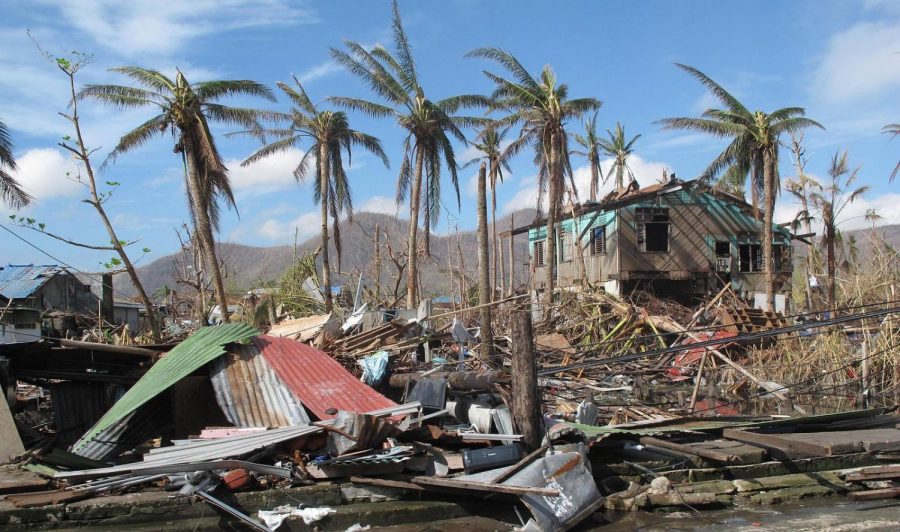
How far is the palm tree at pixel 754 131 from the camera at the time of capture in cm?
2403

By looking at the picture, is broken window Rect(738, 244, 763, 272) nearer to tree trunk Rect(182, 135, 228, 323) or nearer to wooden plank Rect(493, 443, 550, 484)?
tree trunk Rect(182, 135, 228, 323)

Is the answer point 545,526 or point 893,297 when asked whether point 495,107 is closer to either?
point 893,297

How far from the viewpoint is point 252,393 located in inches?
340

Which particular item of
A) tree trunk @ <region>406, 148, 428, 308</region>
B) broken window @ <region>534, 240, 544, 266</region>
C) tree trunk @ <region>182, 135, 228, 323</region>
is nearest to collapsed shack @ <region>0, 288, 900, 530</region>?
tree trunk @ <region>182, 135, 228, 323</region>

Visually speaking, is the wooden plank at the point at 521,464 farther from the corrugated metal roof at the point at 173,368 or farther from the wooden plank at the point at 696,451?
the corrugated metal roof at the point at 173,368

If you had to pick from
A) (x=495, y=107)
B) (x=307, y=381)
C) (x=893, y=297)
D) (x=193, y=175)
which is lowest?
(x=307, y=381)

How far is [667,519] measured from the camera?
26.3 feet

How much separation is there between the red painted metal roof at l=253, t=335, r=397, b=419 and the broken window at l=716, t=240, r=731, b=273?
75.8ft

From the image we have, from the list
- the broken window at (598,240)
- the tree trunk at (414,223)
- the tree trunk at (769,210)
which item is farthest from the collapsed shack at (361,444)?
the broken window at (598,240)

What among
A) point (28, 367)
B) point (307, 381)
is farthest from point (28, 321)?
point (307, 381)

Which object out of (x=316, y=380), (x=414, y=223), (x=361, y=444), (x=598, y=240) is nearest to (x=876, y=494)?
(x=361, y=444)

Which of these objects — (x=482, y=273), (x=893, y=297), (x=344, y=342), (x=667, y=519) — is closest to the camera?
(x=667, y=519)

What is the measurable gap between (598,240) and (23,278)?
2306 centimetres

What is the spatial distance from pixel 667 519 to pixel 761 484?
1.62 m
